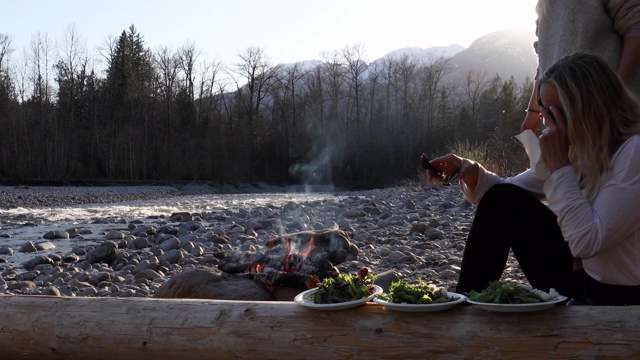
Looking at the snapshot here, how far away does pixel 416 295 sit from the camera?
6.67 feet

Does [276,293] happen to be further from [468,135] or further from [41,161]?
[468,135]

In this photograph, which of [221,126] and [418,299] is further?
[221,126]

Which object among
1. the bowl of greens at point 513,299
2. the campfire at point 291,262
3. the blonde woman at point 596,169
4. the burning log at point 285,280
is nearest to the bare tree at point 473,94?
the campfire at point 291,262

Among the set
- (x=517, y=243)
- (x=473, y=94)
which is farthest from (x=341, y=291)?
(x=473, y=94)

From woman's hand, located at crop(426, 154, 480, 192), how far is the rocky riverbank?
1.95 meters

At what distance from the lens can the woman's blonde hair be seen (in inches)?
74.2

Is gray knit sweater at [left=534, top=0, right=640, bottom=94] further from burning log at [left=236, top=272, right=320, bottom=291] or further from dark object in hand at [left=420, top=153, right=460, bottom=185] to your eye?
burning log at [left=236, top=272, right=320, bottom=291]

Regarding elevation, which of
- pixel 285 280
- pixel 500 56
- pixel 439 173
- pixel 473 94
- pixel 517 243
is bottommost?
pixel 285 280

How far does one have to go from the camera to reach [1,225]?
11.7 m

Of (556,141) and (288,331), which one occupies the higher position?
(556,141)

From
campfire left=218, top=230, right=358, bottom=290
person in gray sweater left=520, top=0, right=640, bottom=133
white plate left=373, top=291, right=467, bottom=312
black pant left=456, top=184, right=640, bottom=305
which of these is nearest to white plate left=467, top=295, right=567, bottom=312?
white plate left=373, top=291, right=467, bottom=312

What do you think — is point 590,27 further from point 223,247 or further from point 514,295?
point 223,247

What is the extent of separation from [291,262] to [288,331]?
2.09 metres

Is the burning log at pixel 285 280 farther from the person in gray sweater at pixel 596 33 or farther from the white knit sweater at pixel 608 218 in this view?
the white knit sweater at pixel 608 218
